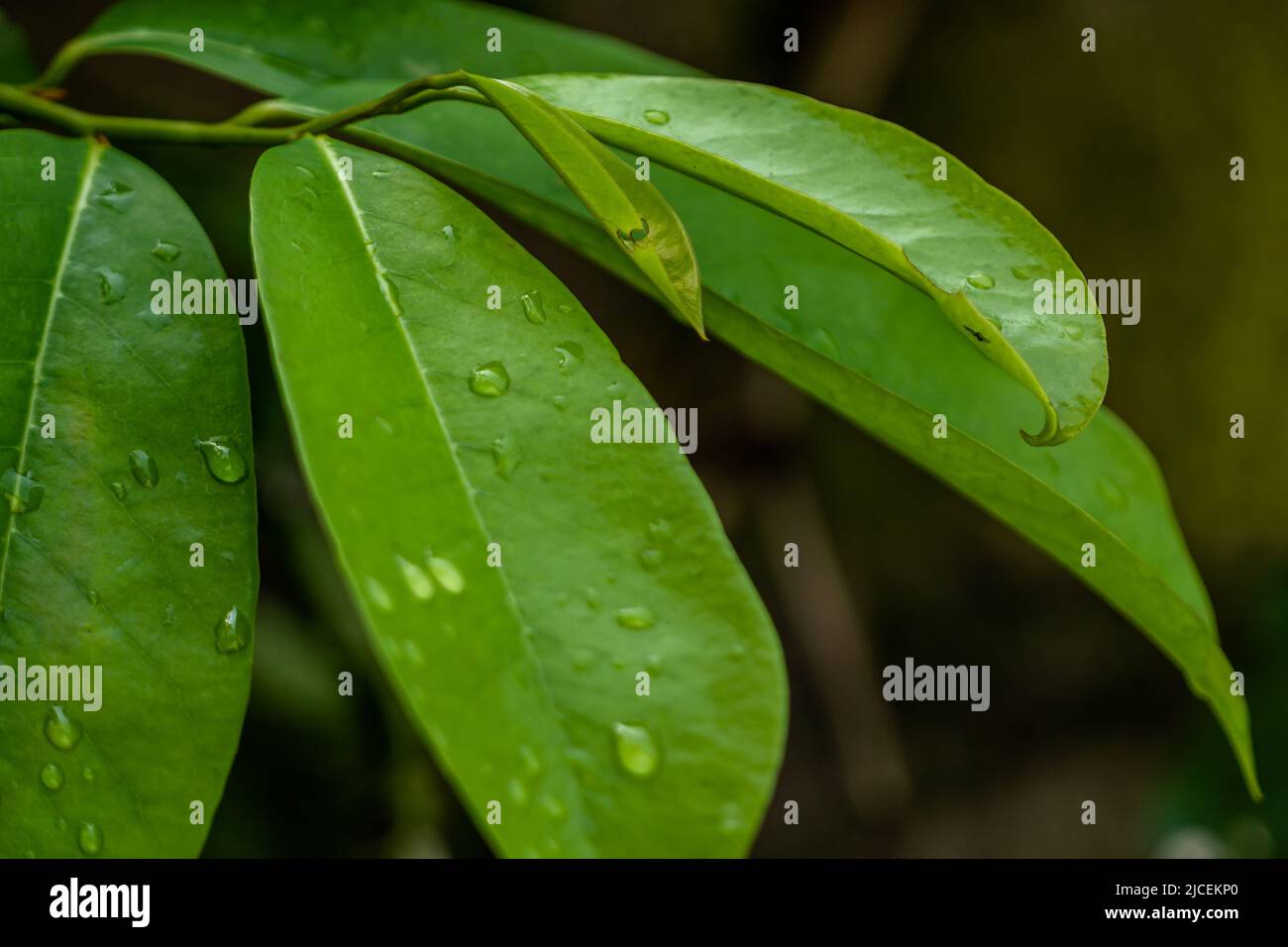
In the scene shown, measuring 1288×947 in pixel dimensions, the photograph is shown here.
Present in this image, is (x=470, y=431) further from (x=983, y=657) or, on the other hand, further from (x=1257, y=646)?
(x=1257, y=646)

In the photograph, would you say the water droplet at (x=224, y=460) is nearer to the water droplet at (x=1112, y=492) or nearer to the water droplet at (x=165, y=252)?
the water droplet at (x=165, y=252)

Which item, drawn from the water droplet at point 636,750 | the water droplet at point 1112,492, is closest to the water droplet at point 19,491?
the water droplet at point 636,750

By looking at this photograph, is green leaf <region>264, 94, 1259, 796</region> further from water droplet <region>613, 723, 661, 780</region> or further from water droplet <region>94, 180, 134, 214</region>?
water droplet <region>613, 723, 661, 780</region>

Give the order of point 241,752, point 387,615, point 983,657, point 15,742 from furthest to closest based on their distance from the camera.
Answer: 1. point 983,657
2. point 241,752
3. point 15,742
4. point 387,615

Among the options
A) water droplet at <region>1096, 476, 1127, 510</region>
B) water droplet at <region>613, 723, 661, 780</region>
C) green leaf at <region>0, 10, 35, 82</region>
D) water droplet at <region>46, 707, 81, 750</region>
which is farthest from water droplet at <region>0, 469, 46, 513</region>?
green leaf at <region>0, 10, 35, 82</region>

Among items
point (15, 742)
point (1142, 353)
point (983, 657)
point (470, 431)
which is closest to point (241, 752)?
point (15, 742)
